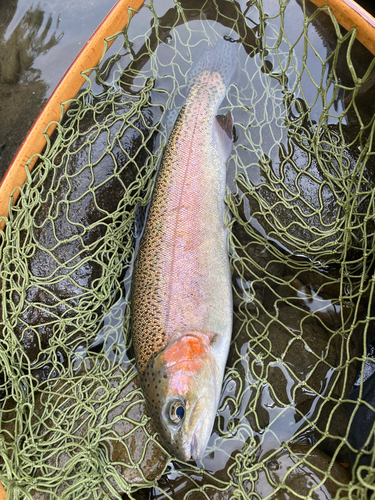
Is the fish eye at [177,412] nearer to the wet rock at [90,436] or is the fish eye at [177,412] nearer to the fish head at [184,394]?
the fish head at [184,394]

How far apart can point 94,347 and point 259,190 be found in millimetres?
1964

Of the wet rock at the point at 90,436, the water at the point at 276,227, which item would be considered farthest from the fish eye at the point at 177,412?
the water at the point at 276,227

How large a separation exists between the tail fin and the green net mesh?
0.14 metres

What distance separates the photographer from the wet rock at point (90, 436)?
2215mm

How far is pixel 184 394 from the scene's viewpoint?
2062 millimetres

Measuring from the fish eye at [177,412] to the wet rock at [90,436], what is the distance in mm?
385

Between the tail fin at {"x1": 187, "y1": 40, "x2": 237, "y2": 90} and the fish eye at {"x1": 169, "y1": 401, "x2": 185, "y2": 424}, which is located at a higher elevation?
the tail fin at {"x1": 187, "y1": 40, "x2": 237, "y2": 90}

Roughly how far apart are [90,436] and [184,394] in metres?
0.84

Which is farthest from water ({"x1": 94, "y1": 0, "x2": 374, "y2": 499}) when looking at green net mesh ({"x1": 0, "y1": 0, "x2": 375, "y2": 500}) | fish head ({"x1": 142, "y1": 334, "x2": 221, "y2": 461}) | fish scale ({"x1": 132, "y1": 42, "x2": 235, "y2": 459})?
fish head ({"x1": 142, "y1": 334, "x2": 221, "y2": 461})

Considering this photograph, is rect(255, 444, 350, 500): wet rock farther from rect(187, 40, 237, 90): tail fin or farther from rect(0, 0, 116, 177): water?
rect(0, 0, 116, 177): water

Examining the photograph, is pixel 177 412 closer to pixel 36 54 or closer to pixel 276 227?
pixel 276 227

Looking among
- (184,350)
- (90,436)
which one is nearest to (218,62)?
(184,350)

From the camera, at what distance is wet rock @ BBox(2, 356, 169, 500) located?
2.21 meters

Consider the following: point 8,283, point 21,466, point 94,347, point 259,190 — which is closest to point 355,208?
point 259,190
